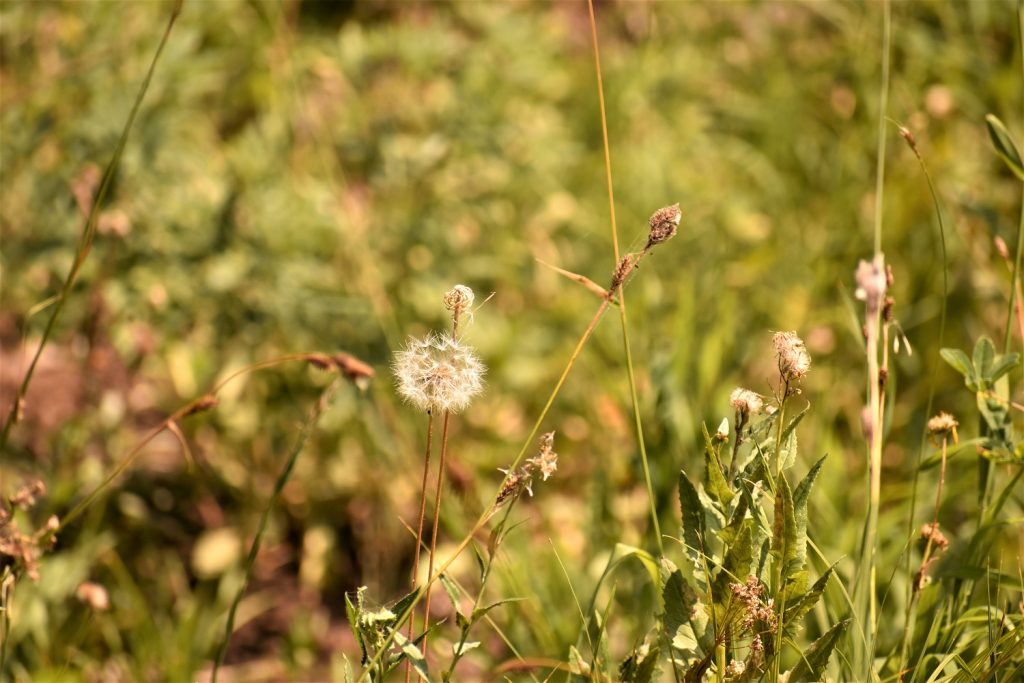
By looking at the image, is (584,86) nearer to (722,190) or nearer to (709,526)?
(722,190)

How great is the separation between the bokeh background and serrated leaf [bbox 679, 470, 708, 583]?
0.58m

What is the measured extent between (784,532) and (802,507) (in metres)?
0.05

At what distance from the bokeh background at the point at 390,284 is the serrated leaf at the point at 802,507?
2.12ft

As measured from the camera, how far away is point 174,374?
8.88 feet

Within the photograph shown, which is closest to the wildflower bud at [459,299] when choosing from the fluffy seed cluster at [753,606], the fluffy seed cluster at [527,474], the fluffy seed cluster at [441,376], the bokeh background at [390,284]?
the fluffy seed cluster at [441,376]

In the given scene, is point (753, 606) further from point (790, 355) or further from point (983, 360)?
point (983, 360)

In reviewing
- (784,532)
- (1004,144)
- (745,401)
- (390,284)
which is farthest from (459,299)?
(390,284)

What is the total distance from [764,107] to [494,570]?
2287 millimetres

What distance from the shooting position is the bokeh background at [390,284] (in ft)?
7.40

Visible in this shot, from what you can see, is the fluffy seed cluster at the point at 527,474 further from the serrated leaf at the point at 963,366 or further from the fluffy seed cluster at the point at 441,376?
the serrated leaf at the point at 963,366

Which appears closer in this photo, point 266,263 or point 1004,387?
point 1004,387

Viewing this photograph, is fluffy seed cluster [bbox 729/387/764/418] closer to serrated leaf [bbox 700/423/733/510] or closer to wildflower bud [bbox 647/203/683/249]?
serrated leaf [bbox 700/423/733/510]

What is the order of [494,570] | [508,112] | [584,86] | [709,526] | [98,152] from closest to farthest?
[709,526]
[494,570]
[98,152]
[508,112]
[584,86]

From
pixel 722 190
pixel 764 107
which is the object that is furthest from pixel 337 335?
pixel 764 107
